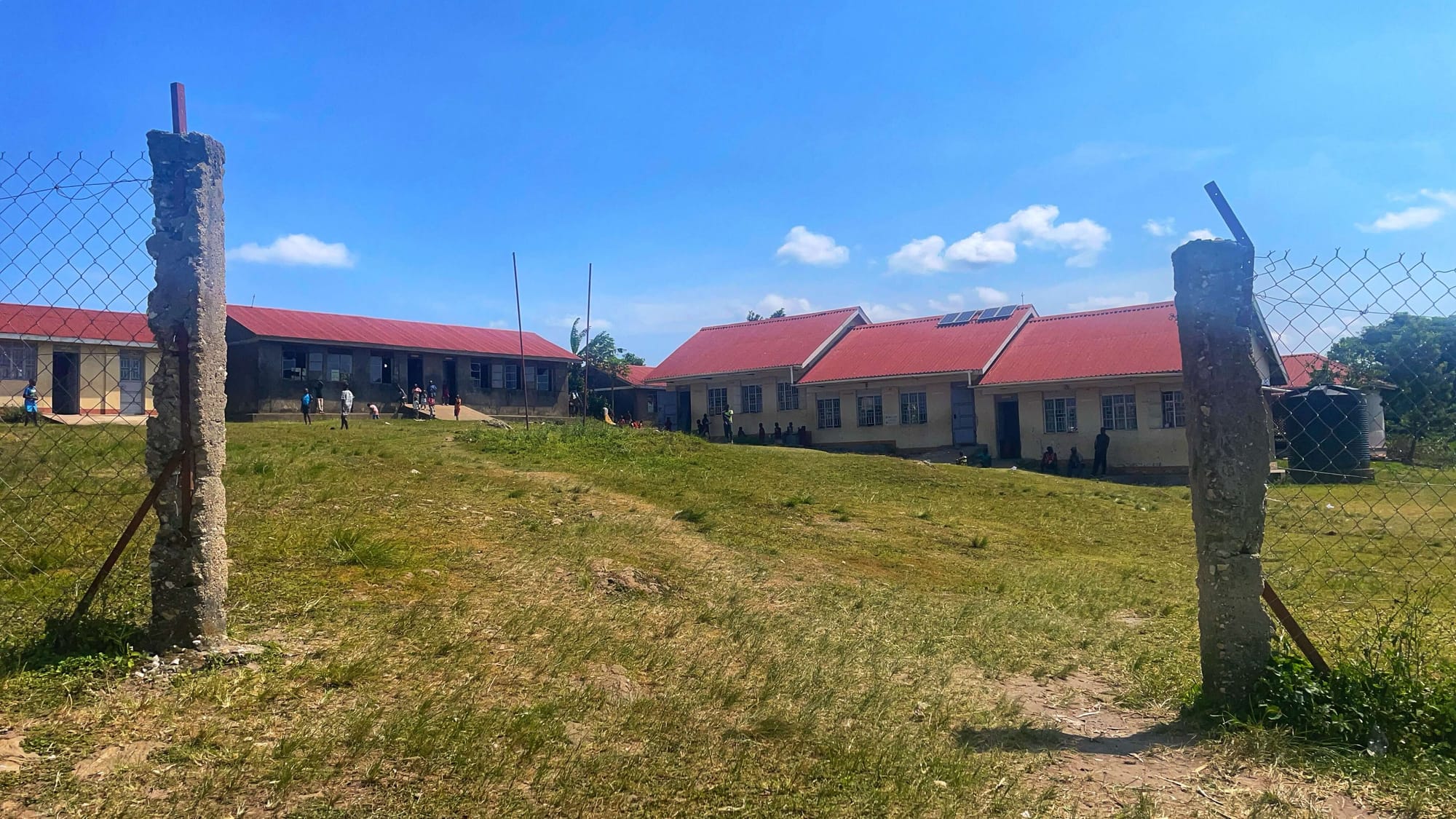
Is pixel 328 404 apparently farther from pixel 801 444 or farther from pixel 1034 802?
pixel 1034 802

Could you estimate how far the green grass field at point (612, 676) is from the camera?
3600 mm

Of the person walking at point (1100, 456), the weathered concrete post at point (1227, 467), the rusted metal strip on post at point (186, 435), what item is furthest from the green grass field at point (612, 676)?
the person walking at point (1100, 456)

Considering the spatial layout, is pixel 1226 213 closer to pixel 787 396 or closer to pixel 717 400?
pixel 787 396

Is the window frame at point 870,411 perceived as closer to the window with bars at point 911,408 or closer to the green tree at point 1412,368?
the window with bars at point 911,408

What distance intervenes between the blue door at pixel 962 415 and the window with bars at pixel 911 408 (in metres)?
1.07

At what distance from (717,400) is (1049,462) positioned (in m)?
13.6

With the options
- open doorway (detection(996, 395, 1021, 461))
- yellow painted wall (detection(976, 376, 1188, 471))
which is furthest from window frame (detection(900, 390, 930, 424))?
open doorway (detection(996, 395, 1021, 461))

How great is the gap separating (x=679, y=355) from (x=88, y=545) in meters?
31.7

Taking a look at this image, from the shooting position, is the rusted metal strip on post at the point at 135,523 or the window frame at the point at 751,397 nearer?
the rusted metal strip on post at the point at 135,523

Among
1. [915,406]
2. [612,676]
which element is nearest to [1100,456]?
[915,406]

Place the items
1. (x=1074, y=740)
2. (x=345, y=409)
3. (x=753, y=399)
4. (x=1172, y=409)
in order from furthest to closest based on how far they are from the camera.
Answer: (x=753, y=399) < (x=345, y=409) < (x=1172, y=409) < (x=1074, y=740)

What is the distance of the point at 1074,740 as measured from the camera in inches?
176

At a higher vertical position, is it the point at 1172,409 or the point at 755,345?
the point at 755,345

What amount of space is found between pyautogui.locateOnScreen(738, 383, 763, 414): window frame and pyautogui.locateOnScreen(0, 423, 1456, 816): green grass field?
76.7 ft
